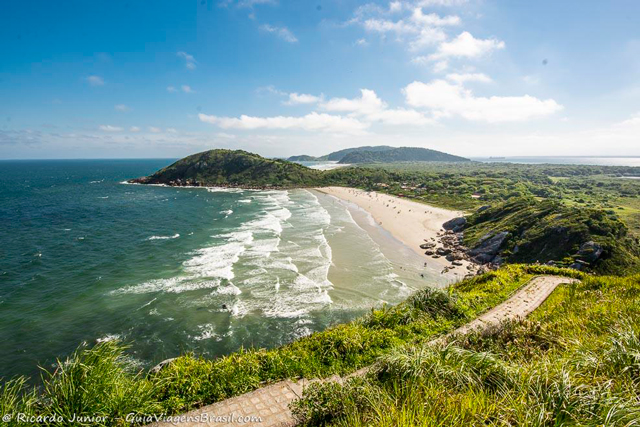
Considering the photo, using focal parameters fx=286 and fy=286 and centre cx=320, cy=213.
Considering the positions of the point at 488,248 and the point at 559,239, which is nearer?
the point at 559,239

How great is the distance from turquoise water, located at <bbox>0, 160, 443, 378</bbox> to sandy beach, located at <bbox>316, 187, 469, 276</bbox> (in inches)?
142

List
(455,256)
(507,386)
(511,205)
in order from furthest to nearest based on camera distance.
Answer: (511,205) < (455,256) < (507,386)

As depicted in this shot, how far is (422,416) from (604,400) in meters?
3.14

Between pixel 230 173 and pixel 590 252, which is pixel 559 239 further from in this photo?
pixel 230 173

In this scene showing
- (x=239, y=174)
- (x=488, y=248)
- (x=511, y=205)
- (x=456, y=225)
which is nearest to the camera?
(x=488, y=248)

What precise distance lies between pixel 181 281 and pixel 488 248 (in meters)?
41.8

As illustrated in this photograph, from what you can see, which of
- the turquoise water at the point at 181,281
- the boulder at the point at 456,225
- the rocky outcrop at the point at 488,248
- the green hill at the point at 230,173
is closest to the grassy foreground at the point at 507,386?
the turquoise water at the point at 181,281

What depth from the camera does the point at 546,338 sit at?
9.88 meters

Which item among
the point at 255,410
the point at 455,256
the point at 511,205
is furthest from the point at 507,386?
the point at 511,205

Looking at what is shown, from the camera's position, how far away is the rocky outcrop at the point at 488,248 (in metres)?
41.1

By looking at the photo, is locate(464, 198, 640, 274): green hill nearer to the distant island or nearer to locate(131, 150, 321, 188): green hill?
the distant island

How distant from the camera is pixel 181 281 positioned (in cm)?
3091

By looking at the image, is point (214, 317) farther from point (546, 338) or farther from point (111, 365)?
point (546, 338)

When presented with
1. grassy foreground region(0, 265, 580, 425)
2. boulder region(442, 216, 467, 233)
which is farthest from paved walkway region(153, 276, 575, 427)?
boulder region(442, 216, 467, 233)
